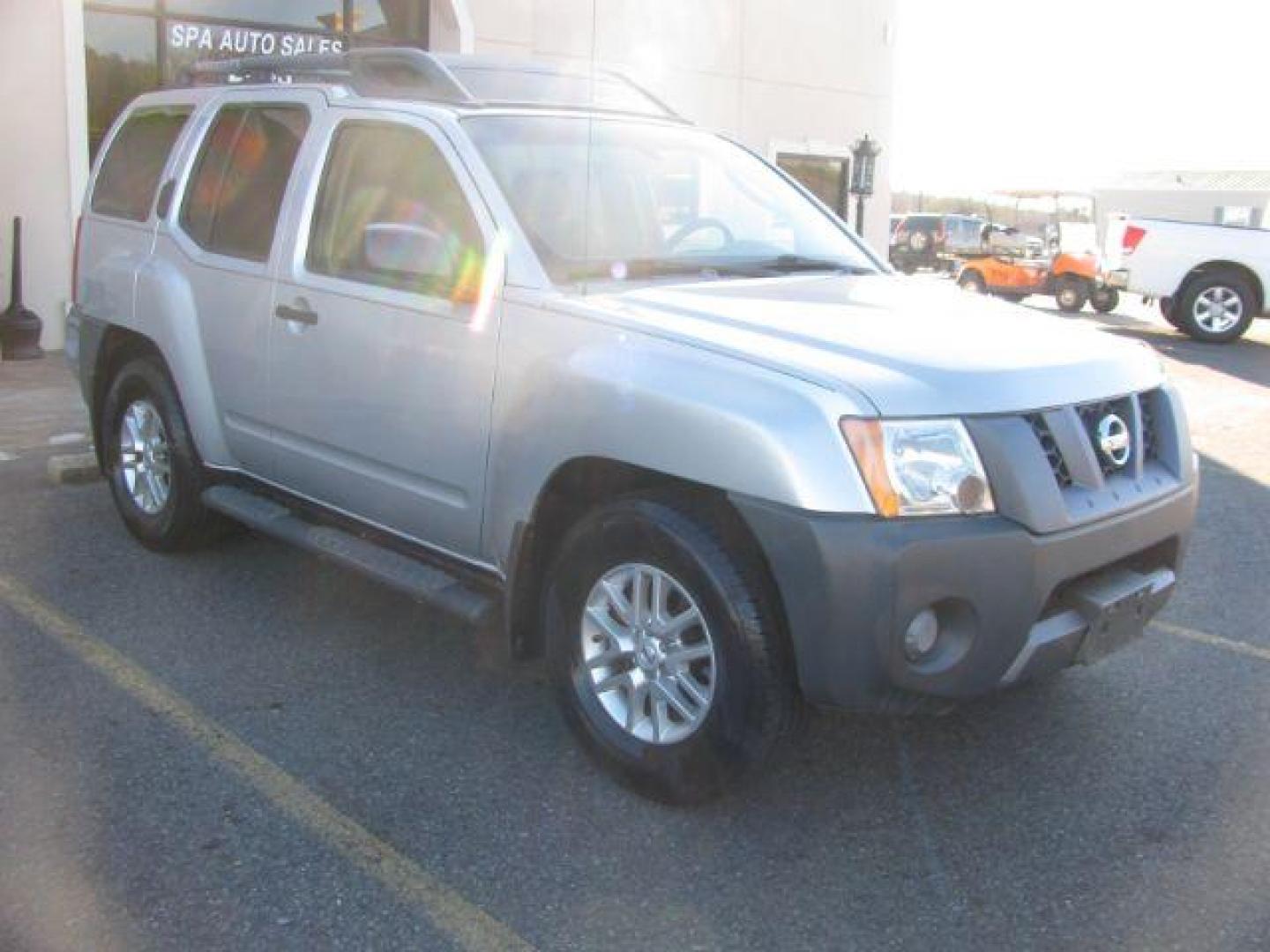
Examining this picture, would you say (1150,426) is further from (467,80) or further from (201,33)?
(201,33)

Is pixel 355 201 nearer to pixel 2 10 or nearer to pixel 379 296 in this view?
pixel 379 296

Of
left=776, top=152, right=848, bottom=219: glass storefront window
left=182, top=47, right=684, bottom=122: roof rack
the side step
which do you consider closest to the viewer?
the side step

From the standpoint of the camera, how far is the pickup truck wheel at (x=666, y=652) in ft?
10.1

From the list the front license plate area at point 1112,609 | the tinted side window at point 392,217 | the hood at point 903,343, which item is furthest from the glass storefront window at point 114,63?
the front license plate area at point 1112,609

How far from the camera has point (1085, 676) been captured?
4305 mm

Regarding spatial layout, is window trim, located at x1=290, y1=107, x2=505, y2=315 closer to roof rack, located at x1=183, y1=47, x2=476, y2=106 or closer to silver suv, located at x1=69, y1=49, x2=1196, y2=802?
silver suv, located at x1=69, y1=49, x2=1196, y2=802

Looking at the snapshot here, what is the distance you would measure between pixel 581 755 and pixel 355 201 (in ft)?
6.79

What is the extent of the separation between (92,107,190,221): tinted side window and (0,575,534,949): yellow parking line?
6.24ft

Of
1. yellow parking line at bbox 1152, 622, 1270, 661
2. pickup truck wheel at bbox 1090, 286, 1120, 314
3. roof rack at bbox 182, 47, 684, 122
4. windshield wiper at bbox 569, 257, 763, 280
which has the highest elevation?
roof rack at bbox 182, 47, 684, 122

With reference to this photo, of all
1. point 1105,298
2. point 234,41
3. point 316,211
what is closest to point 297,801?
point 316,211

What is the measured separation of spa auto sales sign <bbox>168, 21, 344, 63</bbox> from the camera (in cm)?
1185

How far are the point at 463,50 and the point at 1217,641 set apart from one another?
10.7 meters

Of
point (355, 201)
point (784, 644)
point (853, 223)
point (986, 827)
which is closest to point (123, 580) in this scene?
point (355, 201)

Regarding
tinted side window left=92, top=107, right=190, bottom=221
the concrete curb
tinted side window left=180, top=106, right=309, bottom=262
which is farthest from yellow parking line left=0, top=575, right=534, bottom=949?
the concrete curb
